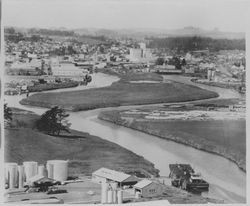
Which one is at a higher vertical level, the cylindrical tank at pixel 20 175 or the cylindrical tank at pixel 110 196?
the cylindrical tank at pixel 20 175

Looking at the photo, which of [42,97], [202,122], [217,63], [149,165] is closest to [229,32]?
[217,63]

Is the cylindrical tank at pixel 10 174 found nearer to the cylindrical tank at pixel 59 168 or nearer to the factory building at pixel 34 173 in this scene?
the factory building at pixel 34 173

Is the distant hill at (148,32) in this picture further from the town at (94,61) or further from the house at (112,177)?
the house at (112,177)

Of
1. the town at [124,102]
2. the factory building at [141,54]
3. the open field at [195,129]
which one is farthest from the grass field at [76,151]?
the factory building at [141,54]

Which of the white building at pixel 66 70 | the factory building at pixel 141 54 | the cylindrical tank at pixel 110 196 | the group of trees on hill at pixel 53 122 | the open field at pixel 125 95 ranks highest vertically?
the factory building at pixel 141 54

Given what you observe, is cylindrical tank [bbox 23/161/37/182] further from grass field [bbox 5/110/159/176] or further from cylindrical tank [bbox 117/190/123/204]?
cylindrical tank [bbox 117/190/123/204]

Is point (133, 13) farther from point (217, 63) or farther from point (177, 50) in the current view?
point (217, 63)
